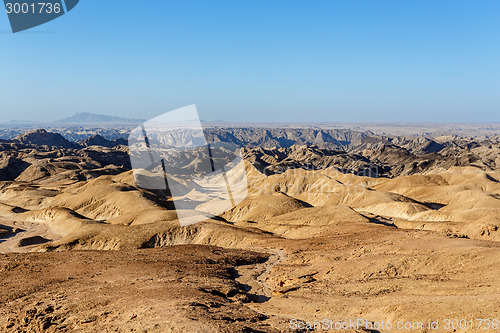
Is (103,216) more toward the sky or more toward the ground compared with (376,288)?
more toward the ground

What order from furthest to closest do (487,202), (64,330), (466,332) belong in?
1. (487,202)
2. (64,330)
3. (466,332)

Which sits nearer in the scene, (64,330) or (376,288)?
(64,330)

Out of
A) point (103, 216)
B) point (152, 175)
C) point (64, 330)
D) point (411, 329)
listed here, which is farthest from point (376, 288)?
point (152, 175)

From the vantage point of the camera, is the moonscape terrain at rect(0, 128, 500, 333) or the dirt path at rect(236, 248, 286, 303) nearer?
the moonscape terrain at rect(0, 128, 500, 333)

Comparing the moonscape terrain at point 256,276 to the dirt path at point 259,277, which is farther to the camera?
the dirt path at point 259,277

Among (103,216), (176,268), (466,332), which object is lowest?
(103,216)

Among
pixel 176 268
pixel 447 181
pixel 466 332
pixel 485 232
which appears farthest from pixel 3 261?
pixel 447 181

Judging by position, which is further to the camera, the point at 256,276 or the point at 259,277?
the point at 256,276

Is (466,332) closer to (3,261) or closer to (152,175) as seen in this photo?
(3,261)

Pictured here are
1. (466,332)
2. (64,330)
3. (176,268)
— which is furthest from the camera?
(176,268)
